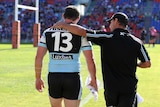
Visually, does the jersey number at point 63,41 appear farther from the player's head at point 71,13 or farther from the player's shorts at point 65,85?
the player's shorts at point 65,85

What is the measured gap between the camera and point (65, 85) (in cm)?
565

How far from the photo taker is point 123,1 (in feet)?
169

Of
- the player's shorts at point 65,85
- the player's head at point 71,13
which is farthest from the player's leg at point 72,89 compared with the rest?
the player's head at point 71,13

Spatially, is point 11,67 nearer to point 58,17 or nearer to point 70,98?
point 70,98

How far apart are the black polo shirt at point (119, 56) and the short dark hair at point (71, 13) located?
1.20ft

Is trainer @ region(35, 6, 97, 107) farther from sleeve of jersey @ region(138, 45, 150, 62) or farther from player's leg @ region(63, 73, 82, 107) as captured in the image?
sleeve of jersey @ region(138, 45, 150, 62)

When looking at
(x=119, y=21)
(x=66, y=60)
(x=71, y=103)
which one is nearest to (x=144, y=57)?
(x=119, y=21)

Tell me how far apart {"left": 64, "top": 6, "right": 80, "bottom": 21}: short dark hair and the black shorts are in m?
1.10

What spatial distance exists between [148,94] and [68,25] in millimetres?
5657

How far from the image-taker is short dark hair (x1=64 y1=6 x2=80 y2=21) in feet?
18.3

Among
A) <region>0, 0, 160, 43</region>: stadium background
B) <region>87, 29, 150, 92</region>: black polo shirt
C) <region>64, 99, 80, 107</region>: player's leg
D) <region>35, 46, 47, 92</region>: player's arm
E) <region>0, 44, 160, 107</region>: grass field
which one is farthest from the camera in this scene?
<region>0, 0, 160, 43</region>: stadium background

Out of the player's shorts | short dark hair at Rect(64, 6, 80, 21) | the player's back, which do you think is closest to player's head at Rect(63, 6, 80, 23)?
short dark hair at Rect(64, 6, 80, 21)

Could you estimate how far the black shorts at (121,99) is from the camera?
539 cm

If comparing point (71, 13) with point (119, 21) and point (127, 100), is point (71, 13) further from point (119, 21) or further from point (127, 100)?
point (127, 100)
